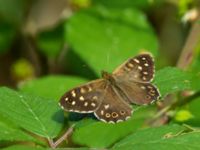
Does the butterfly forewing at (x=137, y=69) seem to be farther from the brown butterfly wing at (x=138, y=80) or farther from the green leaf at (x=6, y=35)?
the green leaf at (x=6, y=35)

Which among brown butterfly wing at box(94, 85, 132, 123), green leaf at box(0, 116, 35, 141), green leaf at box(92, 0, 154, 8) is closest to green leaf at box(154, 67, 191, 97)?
brown butterfly wing at box(94, 85, 132, 123)

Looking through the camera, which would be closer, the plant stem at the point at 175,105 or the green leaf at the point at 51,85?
the plant stem at the point at 175,105

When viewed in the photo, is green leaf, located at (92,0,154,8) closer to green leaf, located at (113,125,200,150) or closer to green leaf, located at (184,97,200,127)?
green leaf, located at (184,97,200,127)

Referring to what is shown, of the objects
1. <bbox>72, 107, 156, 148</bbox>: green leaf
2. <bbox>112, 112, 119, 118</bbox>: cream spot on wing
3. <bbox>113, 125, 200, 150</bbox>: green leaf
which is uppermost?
<bbox>113, 125, 200, 150</bbox>: green leaf

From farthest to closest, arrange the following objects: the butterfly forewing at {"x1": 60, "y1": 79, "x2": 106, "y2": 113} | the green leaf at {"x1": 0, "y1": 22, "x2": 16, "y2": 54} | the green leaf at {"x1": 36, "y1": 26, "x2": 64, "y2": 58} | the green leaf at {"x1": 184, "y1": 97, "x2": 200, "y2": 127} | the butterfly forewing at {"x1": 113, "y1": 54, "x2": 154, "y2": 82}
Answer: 1. the green leaf at {"x1": 0, "y1": 22, "x2": 16, "y2": 54}
2. the green leaf at {"x1": 36, "y1": 26, "x2": 64, "y2": 58}
3. the green leaf at {"x1": 184, "y1": 97, "x2": 200, "y2": 127}
4. the butterfly forewing at {"x1": 113, "y1": 54, "x2": 154, "y2": 82}
5. the butterfly forewing at {"x1": 60, "y1": 79, "x2": 106, "y2": 113}

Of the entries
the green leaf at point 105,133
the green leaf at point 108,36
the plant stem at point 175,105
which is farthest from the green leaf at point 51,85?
the plant stem at point 175,105

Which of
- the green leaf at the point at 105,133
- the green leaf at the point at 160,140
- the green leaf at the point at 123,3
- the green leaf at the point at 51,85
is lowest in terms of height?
the green leaf at the point at 105,133

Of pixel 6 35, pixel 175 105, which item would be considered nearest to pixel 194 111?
pixel 175 105
